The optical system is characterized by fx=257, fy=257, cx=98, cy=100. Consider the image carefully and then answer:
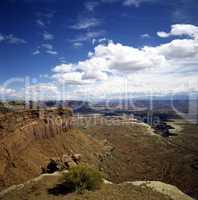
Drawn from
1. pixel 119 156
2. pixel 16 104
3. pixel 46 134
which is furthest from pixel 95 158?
pixel 16 104

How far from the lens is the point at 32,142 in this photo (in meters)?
37.0

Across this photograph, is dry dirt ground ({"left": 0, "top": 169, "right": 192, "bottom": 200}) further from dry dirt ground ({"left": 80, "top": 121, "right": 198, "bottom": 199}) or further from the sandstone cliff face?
dry dirt ground ({"left": 80, "top": 121, "right": 198, "bottom": 199})

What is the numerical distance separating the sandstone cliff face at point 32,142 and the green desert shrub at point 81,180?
420 inches

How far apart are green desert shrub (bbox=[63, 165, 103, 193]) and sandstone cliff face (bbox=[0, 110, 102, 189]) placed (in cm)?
1068

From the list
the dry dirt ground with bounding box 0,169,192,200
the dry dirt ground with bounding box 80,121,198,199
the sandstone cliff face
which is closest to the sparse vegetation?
the dry dirt ground with bounding box 0,169,192,200

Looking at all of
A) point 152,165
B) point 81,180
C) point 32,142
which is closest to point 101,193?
point 81,180

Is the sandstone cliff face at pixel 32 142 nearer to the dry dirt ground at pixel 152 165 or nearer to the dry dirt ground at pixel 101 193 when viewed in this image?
the dry dirt ground at pixel 152 165

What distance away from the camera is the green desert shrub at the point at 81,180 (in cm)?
1744

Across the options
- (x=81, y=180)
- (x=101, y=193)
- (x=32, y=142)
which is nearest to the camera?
(x=101, y=193)

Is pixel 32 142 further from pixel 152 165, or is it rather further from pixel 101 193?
pixel 101 193

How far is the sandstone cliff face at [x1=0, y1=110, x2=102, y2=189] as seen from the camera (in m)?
28.9

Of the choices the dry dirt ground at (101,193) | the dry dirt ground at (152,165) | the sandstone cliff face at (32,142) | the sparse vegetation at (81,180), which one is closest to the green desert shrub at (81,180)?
the sparse vegetation at (81,180)

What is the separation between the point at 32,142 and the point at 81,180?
21.0 metres

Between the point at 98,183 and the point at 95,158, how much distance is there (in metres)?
25.2
